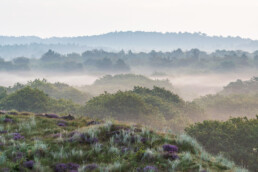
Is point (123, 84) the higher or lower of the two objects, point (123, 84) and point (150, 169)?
the higher

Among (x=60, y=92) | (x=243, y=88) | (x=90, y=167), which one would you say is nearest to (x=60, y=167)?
(x=90, y=167)

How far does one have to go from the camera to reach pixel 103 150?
10469mm

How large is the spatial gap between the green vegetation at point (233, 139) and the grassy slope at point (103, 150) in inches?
406

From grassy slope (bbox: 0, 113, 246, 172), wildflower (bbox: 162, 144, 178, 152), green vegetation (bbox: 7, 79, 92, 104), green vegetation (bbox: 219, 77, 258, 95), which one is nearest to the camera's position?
grassy slope (bbox: 0, 113, 246, 172)

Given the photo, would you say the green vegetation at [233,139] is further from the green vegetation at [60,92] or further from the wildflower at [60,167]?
the green vegetation at [60,92]

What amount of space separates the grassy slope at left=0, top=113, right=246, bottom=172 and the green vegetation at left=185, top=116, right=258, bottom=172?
406 inches

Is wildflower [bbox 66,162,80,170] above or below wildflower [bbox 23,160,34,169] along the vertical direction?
below

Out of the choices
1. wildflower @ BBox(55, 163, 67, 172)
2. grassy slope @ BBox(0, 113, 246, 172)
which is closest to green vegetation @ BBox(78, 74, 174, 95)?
grassy slope @ BBox(0, 113, 246, 172)

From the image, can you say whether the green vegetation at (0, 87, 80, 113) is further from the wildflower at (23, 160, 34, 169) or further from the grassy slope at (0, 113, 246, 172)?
the wildflower at (23, 160, 34, 169)

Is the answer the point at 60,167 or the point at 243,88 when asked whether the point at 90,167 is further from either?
the point at 243,88

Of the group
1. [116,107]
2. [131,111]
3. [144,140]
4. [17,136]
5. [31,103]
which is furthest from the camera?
[31,103]

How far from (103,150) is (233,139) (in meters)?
15.9

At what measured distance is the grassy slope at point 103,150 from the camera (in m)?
9.17

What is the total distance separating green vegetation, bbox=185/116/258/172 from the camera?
20.6 m
